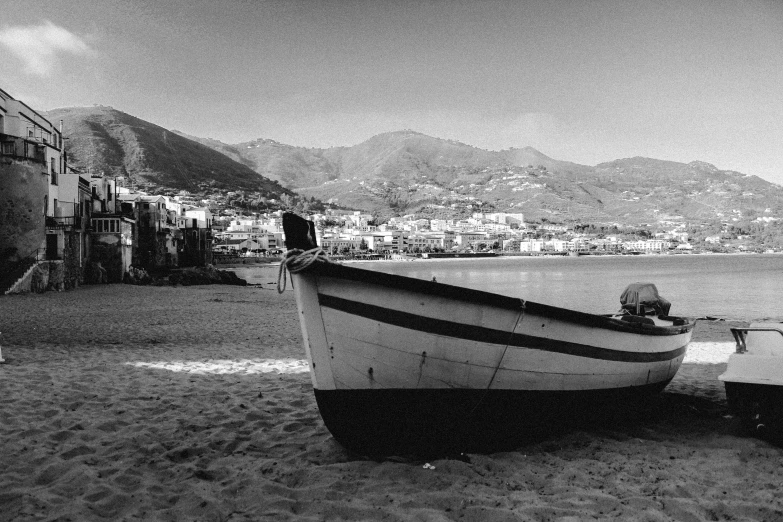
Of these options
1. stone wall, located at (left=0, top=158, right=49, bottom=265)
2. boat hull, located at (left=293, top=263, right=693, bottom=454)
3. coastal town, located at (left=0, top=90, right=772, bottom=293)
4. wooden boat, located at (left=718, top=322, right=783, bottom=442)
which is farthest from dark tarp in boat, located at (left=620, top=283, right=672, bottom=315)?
stone wall, located at (left=0, top=158, right=49, bottom=265)

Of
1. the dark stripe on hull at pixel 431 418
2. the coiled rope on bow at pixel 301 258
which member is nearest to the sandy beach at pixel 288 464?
the dark stripe on hull at pixel 431 418

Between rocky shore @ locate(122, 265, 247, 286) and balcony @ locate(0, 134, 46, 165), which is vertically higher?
balcony @ locate(0, 134, 46, 165)

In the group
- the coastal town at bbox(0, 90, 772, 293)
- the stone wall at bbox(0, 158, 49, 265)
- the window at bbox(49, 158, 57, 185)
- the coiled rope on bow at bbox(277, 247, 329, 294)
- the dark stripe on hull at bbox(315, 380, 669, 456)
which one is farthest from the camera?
the window at bbox(49, 158, 57, 185)

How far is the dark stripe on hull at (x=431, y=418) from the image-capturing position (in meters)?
4.97

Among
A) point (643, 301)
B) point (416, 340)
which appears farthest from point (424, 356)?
point (643, 301)

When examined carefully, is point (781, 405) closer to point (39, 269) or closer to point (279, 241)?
point (39, 269)

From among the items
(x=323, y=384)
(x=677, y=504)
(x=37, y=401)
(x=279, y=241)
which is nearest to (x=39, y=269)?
(x=37, y=401)

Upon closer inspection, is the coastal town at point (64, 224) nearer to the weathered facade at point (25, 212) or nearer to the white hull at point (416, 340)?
the weathered facade at point (25, 212)

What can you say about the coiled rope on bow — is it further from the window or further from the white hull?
the window

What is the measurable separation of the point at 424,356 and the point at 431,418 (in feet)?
2.17

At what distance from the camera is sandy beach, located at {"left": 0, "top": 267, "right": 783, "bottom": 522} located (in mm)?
4082

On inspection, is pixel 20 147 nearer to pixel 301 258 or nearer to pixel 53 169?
pixel 53 169

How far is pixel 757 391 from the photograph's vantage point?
19.3 ft

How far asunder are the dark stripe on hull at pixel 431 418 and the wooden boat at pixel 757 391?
2.17m
